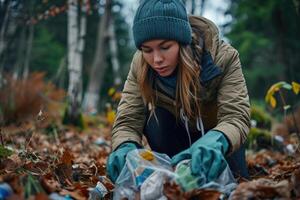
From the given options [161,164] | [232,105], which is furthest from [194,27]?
[161,164]

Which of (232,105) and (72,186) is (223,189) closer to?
(232,105)

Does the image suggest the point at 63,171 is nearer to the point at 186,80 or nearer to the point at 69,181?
the point at 69,181

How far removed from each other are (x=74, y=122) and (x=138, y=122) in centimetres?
384

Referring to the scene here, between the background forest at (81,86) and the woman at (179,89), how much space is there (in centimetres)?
34

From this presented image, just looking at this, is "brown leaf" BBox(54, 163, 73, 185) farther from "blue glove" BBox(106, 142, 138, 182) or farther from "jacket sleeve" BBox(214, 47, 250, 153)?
"jacket sleeve" BBox(214, 47, 250, 153)

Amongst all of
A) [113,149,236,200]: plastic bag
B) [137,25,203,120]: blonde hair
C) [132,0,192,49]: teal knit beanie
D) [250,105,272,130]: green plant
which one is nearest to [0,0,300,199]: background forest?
[250,105,272,130]: green plant

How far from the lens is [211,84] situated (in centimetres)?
243

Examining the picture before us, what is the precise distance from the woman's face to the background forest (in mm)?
633

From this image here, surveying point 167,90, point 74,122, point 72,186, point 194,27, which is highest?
point 194,27

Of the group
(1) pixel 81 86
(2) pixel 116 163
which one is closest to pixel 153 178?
(2) pixel 116 163

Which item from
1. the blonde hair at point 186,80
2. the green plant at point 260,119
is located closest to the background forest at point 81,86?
the green plant at point 260,119

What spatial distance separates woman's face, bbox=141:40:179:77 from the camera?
7.43 ft

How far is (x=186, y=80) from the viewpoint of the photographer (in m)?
2.30

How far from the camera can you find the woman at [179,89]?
2259 mm
